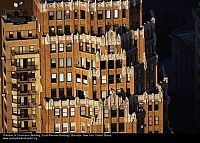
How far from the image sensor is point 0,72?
55.3 m

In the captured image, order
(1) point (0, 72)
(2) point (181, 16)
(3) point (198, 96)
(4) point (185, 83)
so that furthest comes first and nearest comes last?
(2) point (181, 16) < (4) point (185, 83) < (3) point (198, 96) < (1) point (0, 72)

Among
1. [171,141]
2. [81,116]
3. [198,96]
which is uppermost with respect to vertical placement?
[171,141]

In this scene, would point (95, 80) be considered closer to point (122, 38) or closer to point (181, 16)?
point (122, 38)

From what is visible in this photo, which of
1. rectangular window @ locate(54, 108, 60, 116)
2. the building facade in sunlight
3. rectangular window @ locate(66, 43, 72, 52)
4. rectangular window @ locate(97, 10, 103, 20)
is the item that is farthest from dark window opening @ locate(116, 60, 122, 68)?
rectangular window @ locate(54, 108, 60, 116)

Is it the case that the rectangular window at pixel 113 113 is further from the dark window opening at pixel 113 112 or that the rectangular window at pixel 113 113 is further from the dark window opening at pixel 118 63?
the dark window opening at pixel 118 63

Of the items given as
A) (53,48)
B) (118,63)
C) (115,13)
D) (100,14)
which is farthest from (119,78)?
(53,48)

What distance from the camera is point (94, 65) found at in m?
46.2

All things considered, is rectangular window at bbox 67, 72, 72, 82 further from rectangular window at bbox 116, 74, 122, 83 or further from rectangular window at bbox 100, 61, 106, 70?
rectangular window at bbox 116, 74, 122, 83

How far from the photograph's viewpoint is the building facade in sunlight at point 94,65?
4603 cm

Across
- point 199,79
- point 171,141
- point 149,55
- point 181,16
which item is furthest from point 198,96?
point 171,141

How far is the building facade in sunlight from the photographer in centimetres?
4603

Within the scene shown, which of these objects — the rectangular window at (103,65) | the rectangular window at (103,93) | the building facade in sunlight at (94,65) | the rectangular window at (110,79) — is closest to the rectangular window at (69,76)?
the building facade in sunlight at (94,65)

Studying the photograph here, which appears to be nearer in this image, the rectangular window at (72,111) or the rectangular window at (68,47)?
the rectangular window at (68,47)

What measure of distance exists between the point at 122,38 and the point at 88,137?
111 ft
